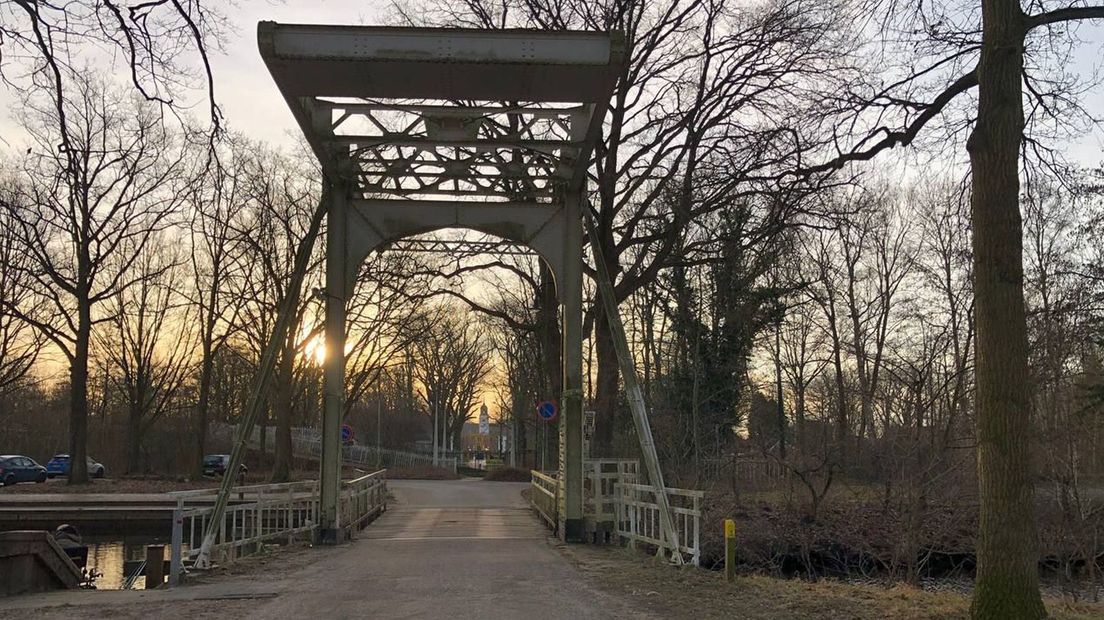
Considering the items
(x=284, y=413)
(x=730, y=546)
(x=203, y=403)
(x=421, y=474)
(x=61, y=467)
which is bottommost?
(x=421, y=474)

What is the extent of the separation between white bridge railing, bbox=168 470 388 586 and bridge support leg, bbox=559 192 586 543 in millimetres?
4297

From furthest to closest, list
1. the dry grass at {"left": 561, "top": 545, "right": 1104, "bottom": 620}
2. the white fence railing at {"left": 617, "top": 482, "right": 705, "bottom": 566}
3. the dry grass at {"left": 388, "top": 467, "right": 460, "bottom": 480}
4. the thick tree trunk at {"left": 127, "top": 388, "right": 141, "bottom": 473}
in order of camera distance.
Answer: the dry grass at {"left": 388, "top": 467, "right": 460, "bottom": 480}
the thick tree trunk at {"left": 127, "top": 388, "right": 141, "bottom": 473}
the white fence railing at {"left": 617, "top": 482, "right": 705, "bottom": 566}
the dry grass at {"left": 561, "top": 545, "right": 1104, "bottom": 620}

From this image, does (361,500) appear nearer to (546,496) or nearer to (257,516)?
(546,496)

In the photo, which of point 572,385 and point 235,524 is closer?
point 235,524

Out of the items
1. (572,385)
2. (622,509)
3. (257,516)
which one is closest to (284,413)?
(257,516)

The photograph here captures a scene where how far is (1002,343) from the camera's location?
762cm

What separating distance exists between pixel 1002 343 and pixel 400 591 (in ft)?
23.0

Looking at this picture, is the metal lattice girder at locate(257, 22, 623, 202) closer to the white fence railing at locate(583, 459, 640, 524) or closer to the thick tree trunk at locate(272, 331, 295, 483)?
the white fence railing at locate(583, 459, 640, 524)

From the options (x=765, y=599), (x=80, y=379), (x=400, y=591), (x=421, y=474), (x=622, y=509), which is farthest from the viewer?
(x=421, y=474)

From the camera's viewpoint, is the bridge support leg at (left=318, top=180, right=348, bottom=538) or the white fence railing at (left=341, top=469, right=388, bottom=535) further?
the white fence railing at (left=341, top=469, right=388, bottom=535)

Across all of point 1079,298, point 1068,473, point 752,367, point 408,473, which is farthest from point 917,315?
point 408,473

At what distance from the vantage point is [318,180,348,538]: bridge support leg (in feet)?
52.3

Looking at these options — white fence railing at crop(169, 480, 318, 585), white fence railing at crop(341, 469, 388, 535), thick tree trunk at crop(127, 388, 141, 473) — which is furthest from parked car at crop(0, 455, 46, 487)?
white fence railing at crop(169, 480, 318, 585)

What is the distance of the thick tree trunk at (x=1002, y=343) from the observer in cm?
755
